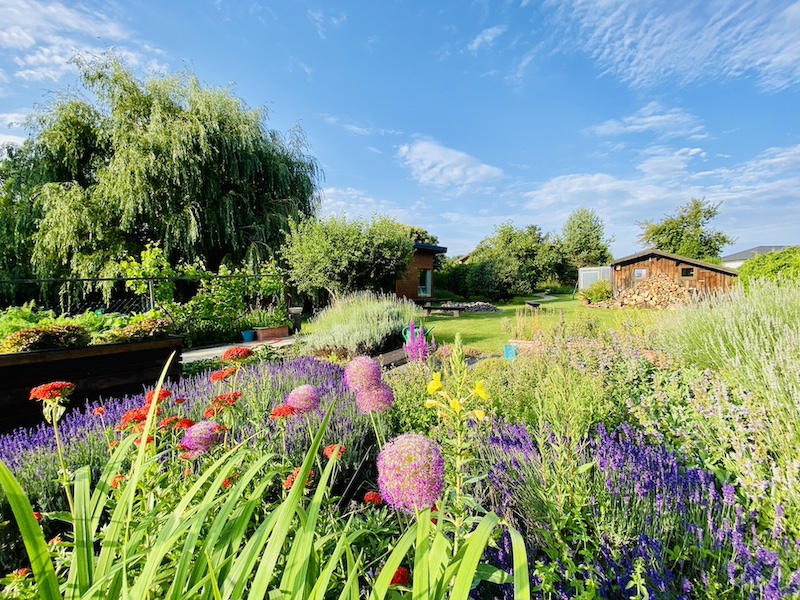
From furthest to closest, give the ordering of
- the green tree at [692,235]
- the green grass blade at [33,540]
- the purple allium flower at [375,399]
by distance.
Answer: the green tree at [692,235], the purple allium flower at [375,399], the green grass blade at [33,540]

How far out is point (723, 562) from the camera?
1.18 m

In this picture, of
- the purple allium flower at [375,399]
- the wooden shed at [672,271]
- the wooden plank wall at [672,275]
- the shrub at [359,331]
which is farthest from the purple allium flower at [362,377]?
the wooden plank wall at [672,275]

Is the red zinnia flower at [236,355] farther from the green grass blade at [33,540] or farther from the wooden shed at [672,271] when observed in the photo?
the wooden shed at [672,271]

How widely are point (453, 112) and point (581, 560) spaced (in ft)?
51.3

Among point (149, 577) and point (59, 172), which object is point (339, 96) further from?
point (149, 577)

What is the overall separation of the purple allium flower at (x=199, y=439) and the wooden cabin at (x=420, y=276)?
15.6m

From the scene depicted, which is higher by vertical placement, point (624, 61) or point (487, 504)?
point (624, 61)

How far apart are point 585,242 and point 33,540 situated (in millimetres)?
36789

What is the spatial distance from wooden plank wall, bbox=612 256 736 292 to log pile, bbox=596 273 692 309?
0.97ft

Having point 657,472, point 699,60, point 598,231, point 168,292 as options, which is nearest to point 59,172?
point 168,292

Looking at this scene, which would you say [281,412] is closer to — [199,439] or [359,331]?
[199,439]

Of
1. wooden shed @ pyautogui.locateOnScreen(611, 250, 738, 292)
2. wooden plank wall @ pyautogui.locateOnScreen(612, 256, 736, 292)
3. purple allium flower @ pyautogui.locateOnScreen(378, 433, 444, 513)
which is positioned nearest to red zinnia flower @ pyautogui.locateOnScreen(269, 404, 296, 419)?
purple allium flower @ pyautogui.locateOnScreen(378, 433, 444, 513)

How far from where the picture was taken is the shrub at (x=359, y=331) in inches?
249

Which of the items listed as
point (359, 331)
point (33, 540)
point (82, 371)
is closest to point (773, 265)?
point (359, 331)
